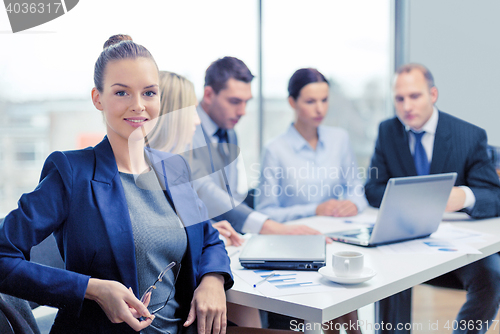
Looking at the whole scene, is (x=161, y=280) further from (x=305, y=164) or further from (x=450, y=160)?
(x=450, y=160)

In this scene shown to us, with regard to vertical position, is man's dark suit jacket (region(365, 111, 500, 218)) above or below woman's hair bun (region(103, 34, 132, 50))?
below

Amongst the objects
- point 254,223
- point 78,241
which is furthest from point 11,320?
point 254,223

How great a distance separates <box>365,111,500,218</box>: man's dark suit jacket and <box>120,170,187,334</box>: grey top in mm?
1426

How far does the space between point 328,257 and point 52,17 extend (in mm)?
1776

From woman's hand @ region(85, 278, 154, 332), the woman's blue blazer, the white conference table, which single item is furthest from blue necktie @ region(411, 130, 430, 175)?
woman's hand @ region(85, 278, 154, 332)

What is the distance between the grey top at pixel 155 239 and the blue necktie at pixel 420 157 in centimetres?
161

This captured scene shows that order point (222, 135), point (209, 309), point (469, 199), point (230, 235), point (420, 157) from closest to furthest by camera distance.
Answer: point (209, 309), point (230, 235), point (469, 199), point (222, 135), point (420, 157)

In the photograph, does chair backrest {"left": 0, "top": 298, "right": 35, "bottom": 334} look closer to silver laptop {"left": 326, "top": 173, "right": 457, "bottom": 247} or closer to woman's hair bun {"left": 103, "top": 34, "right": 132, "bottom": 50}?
woman's hair bun {"left": 103, "top": 34, "right": 132, "bottom": 50}

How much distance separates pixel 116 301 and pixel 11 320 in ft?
0.96

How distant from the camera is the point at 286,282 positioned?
1181 mm

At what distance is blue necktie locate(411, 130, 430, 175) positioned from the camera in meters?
2.36

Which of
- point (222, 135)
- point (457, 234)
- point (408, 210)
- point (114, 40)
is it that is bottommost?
point (457, 234)

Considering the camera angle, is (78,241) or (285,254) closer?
(78,241)

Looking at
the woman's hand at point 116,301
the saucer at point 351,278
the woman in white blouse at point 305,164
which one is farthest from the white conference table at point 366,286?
the woman in white blouse at point 305,164
